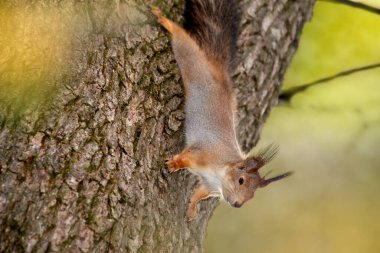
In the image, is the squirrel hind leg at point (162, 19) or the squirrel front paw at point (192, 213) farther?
the squirrel front paw at point (192, 213)

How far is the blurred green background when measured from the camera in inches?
126

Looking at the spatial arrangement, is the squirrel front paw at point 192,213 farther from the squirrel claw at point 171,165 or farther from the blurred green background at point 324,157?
the blurred green background at point 324,157

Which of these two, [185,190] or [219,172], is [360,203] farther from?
[185,190]

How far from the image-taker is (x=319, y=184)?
12.3 ft

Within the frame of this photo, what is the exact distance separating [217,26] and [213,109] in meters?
0.35

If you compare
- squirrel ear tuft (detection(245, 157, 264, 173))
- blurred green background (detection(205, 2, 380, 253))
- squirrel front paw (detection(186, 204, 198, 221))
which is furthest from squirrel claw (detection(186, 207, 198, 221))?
blurred green background (detection(205, 2, 380, 253))

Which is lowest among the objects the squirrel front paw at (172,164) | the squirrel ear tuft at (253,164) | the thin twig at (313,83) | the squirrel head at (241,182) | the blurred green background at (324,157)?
the blurred green background at (324,157)

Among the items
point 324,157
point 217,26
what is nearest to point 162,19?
point 217,26

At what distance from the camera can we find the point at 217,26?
244 cm

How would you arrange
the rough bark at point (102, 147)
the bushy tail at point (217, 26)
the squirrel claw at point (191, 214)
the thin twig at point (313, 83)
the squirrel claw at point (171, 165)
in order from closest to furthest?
the rough bark at point (102, 147) < the squirrel claw at point (171, 165) < the squirrel claw at point (191, 214) < the bushy tail at point (217, 26) < the thin twig at point (313, 83)

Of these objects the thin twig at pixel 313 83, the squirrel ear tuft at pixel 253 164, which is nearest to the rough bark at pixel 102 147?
the squirrel ear tuft at pixel 253 164

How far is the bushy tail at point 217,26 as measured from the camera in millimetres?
2365

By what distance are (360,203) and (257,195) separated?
66 cm

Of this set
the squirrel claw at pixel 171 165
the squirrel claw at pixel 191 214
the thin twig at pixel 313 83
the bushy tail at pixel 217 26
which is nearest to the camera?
the squirrel claw at pixel 171 165
